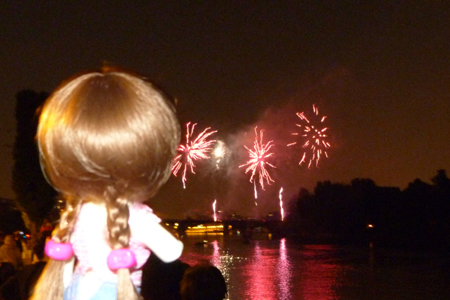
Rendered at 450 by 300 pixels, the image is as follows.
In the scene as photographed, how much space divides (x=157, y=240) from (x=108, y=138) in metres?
0.35

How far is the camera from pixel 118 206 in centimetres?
169

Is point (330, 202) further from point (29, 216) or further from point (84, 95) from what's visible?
point (84, 95)

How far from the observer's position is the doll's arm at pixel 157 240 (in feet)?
5.72

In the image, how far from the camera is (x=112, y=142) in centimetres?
166

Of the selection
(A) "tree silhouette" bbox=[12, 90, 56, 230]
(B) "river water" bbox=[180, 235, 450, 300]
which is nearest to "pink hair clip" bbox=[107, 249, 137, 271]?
(B) "river water" bbox=[180, 235, 450, 300]

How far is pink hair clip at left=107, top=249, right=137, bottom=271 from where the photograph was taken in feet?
5.34

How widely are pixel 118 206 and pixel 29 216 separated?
17629 mm

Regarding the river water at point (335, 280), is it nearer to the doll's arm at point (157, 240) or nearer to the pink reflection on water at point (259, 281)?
the pink reflection on water at point (259, 281)

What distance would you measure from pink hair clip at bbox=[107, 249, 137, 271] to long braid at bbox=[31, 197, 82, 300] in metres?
0.30

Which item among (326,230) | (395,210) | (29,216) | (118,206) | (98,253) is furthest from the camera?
(326,230)

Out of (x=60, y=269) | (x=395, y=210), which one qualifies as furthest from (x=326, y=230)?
(x=60, y=269)

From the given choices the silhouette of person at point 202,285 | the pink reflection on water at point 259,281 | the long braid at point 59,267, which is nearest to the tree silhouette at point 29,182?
the pink reflection on water at point 259,281

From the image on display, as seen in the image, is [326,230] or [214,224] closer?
[326,230]

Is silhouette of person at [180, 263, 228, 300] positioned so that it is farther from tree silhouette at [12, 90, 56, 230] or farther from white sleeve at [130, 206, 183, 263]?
tree silhouette at [12, 90, 56, 230]
